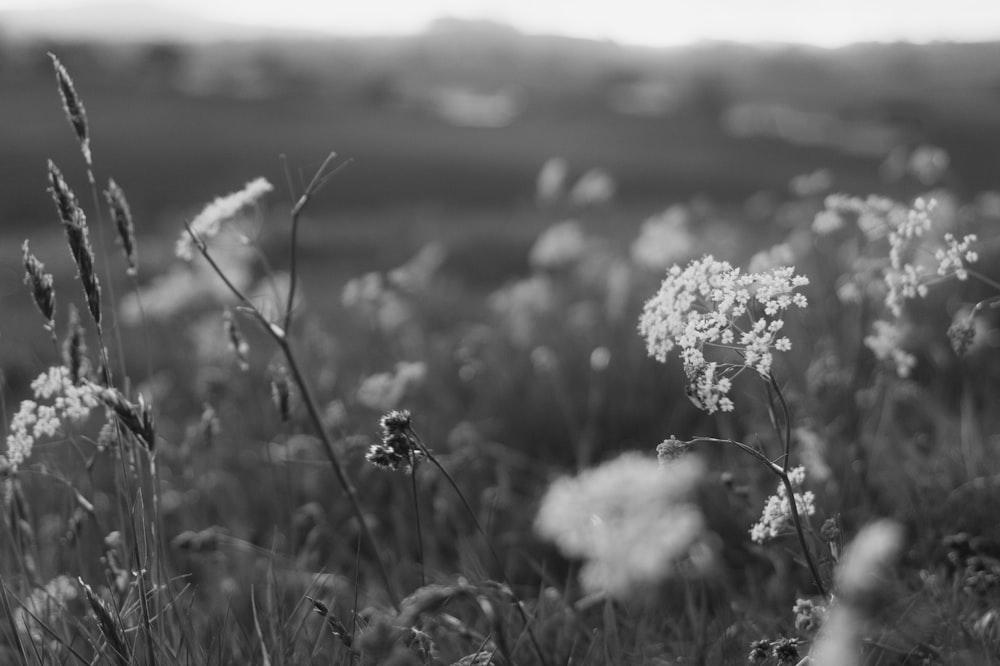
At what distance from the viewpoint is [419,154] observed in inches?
1016

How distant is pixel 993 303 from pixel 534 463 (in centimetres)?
264

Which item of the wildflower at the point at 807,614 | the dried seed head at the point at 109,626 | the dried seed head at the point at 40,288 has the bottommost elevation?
the dried seed head at the point at 109,626

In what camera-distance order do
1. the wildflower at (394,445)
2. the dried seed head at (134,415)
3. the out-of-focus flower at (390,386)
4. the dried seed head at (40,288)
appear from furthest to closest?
the out-of-focus flower at (390,386) < the dried seed head at (40,288) < the wildflower at (394,445) < the dried seed head at (134,415)

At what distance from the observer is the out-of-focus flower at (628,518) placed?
4.22 ft

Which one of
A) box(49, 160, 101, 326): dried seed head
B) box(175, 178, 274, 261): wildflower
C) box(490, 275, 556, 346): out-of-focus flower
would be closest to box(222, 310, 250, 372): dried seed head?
box(175, 178, 274, 261): wildflower

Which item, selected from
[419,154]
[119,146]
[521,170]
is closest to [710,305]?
[521,170]

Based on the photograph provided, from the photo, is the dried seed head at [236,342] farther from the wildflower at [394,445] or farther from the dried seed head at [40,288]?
the wildflower at [394,445]

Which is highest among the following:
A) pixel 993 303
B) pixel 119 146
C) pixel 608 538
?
pixel 993 303

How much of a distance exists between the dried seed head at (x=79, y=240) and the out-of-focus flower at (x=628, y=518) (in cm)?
115

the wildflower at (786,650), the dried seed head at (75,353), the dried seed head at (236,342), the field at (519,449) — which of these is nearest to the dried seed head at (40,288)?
the field at (519,449)

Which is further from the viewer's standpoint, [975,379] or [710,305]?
[975,379]

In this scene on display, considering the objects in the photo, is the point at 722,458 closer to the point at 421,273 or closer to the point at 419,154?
the point at 421,273

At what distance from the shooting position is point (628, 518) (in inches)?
52.4

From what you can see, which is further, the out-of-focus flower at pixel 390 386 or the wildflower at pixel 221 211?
the out-of-focus flower at pixel 390 386
